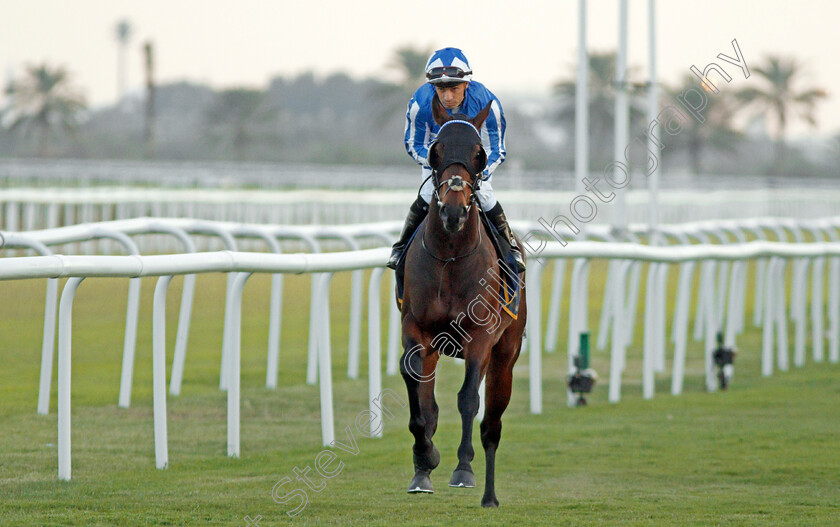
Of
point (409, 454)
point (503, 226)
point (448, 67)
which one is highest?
point (448, 67)

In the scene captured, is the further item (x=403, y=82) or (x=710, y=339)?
(x=403, y=82)

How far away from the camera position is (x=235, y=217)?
25703 millimetres

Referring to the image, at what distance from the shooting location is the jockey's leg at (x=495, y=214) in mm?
5875

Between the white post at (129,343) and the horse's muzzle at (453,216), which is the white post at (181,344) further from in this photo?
the horse's muzzle at (453,216)

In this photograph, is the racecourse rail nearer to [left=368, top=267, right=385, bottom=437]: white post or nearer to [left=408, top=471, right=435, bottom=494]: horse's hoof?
[left=368, top=267, right=385, bottom=437]: white post

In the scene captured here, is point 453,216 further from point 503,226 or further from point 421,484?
point 421,484

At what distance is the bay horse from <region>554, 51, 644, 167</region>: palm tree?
49.1 meters

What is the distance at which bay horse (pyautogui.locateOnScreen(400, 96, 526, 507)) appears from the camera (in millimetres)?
5270

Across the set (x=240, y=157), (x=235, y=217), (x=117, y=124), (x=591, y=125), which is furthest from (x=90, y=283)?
(x=117, y=124)

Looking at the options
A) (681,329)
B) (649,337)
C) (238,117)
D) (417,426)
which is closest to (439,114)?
(417,426)

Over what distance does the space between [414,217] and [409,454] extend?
1811 millimetres

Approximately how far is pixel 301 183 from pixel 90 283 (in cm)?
1417

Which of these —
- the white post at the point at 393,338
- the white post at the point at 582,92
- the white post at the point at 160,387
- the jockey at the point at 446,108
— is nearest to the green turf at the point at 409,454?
the white post at the point at 160,387

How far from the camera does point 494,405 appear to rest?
5941mm
